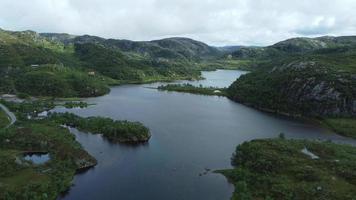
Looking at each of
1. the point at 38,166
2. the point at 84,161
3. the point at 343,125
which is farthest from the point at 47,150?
the point at 343,125

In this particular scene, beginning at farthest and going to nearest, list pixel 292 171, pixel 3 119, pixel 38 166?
pixel 3 119 < pixel 38 166 < pixel 292 171

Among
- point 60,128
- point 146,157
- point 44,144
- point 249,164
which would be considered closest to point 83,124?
point 60,128

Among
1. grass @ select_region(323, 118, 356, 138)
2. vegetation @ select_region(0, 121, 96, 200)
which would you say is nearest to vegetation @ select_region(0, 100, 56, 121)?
vegetation @ select_region(0, 121, 96, 200)

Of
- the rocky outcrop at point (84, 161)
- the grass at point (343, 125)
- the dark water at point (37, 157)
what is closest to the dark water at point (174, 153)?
the rocky outcrop at point (84, 161)

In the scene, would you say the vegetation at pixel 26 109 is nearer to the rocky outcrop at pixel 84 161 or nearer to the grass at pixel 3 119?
the grass at pixel 3 119

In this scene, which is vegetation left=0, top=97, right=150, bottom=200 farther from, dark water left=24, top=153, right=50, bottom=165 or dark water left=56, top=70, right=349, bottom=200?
dark water left=56, top=70, right=349, bottom=200

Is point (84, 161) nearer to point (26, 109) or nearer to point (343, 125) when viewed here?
point (26, 109)

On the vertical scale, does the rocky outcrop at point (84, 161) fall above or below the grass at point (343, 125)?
below
